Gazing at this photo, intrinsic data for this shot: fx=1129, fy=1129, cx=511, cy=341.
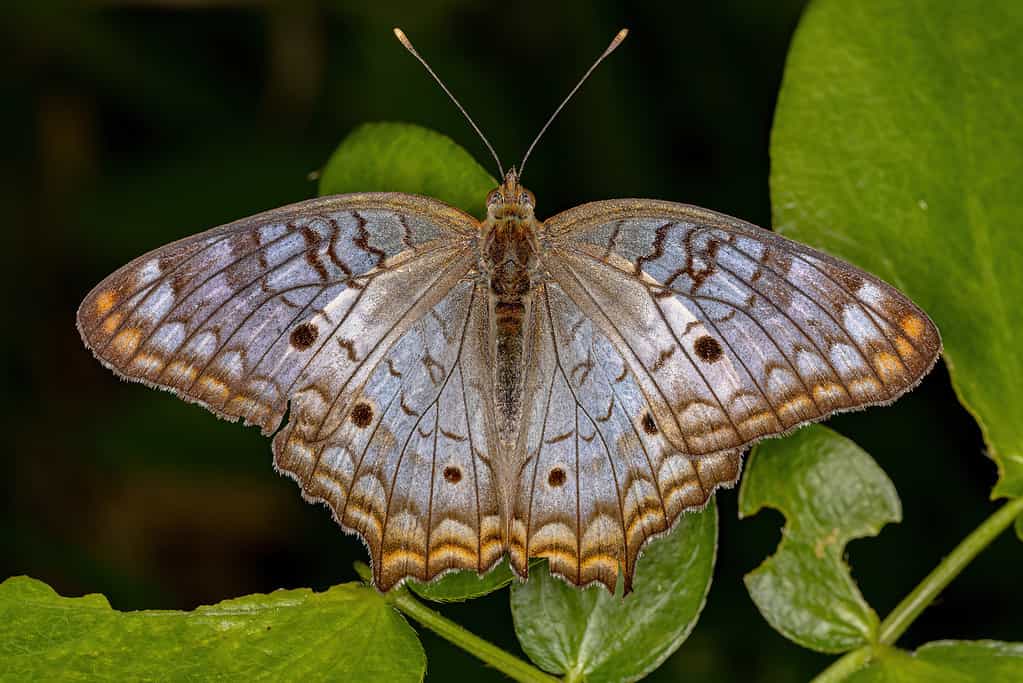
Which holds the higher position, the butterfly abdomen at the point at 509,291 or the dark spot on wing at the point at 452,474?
the butterfly abdomen at the point at 509,291

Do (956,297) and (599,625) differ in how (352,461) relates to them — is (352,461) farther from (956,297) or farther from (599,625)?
(956,297)

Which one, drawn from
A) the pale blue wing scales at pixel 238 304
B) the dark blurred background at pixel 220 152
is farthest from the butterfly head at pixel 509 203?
the dark blurred background at pixel 220 152

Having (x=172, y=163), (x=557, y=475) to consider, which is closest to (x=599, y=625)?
(x=557, y=475)

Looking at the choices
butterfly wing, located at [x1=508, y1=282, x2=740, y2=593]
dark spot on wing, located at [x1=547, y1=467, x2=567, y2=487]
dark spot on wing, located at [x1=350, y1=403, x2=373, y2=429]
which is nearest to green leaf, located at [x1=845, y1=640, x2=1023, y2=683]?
butterfly wing, located at [x1=508, y1=282, x2=740, y2=593]

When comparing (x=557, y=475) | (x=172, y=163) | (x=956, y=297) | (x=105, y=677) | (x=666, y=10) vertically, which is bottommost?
(x=105, y=677)

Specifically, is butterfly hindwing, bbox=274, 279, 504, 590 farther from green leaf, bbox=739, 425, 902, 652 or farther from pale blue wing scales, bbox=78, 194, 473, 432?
green leaf, bbox=739, 425, 902, 652

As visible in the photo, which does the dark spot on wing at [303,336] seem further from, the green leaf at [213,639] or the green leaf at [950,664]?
the green leaf at [950,664]
